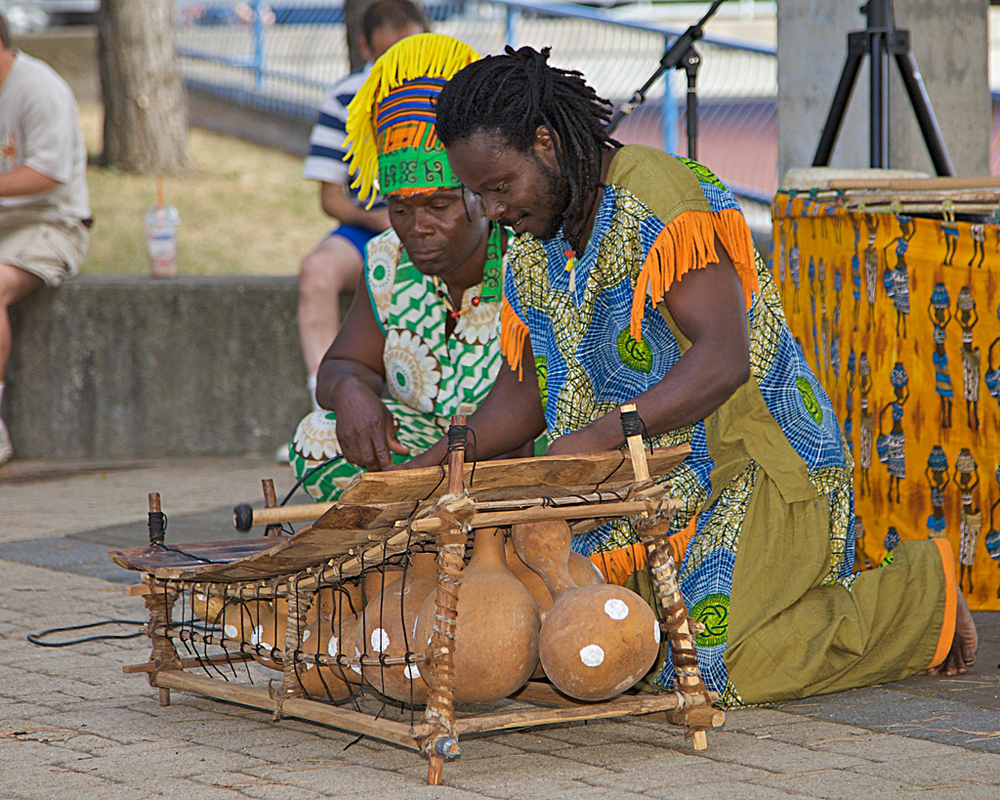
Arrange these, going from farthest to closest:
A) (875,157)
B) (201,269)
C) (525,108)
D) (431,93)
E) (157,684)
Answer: (201,269) < (875,157) < (431,93) < (157,684) < (525,108)

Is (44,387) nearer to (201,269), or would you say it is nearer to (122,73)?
(201,269)

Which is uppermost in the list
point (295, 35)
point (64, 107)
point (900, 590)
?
point (295, 35)

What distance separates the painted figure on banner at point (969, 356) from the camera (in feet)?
12.3

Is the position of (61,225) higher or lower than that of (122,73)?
lower

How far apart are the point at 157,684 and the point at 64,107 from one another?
4.10 m

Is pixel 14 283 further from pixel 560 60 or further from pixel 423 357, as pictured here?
pixel 560 60

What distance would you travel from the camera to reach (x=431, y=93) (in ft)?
11.6

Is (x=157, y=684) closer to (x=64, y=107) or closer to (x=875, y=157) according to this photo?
(x=875, y=157)

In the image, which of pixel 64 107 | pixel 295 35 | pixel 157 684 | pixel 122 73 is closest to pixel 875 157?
pixel 157 684

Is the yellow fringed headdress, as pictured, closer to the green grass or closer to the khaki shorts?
the khaki shorts

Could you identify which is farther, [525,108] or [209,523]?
[209,523]

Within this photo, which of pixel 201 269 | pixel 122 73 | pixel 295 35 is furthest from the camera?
pixel 295 35

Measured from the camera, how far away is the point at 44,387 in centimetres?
670

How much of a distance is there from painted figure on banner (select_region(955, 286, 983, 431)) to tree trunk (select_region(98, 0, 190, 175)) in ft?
31.6
